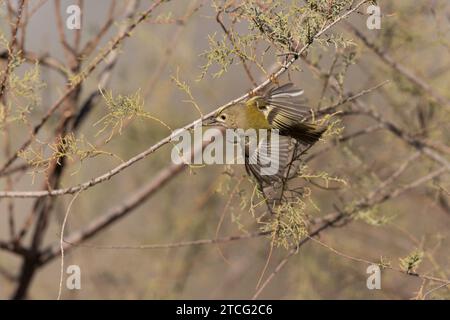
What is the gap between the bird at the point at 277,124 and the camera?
1001 millimetres

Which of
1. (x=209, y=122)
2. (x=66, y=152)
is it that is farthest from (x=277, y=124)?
(x=66, y=152)

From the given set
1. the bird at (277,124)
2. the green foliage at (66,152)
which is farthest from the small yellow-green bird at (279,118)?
the green foliage at (66,152)

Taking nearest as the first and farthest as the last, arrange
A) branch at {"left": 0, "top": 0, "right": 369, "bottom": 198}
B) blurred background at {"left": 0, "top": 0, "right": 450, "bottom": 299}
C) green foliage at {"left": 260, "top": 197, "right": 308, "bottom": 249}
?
branch at {"left": 0, "top": 0, "right": 369, "bottom": 198}
green foliage at {"left": 260, "top": 197, "right": 308, "bottom": 249}
blurred background at {"left": 0, "top": 0, "right": 450, "bottom": 299}

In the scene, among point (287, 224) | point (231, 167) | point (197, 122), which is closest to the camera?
point (197, 122)

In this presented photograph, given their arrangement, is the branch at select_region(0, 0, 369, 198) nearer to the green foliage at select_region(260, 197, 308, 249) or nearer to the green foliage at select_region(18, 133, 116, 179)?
the green foliage at select_region(18, 133, 116, 179)

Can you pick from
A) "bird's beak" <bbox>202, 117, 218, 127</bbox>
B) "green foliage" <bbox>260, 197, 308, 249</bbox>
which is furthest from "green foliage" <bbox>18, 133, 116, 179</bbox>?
"green foliage" <bbox>260, 197, 308, 249</bbox>

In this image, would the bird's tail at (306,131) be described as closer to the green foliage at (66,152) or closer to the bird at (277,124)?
the bird at (277,124)

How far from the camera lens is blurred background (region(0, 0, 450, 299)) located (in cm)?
130

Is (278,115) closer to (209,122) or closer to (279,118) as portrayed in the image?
(279,118)

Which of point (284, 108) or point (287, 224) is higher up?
point (284, 108)

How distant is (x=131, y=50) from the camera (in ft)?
8.68

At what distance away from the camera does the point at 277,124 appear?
105cm

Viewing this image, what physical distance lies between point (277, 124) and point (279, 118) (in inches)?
0.5
